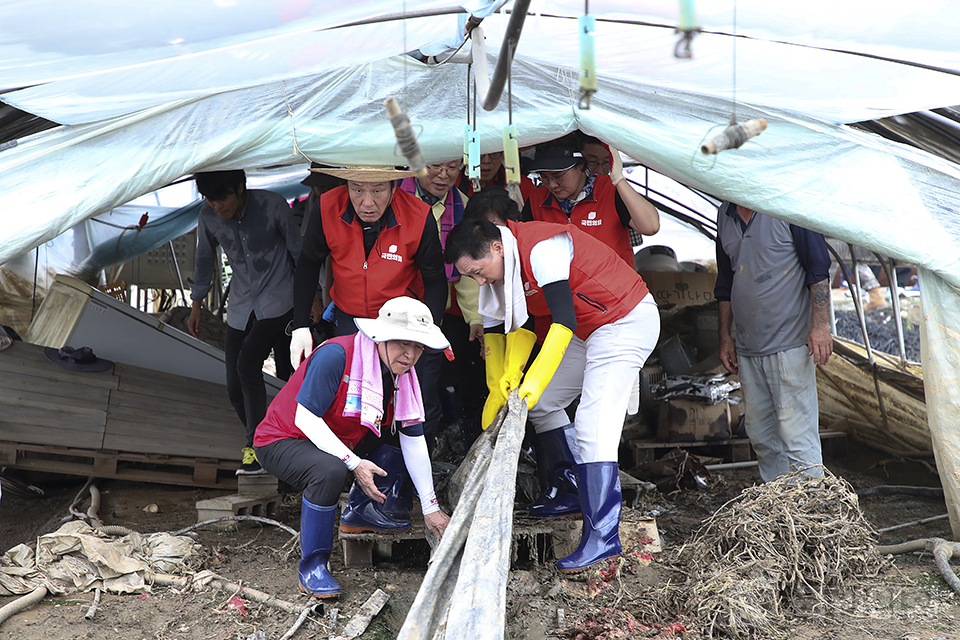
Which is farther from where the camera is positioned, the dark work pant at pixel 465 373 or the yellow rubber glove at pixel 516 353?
the dark work pant at pixel 465 373

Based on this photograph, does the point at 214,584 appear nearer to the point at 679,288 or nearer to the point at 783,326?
the point at 783,326

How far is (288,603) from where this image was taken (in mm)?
3049

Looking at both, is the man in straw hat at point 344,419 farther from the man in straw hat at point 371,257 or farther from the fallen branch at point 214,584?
the man in straw hat at point 371,257

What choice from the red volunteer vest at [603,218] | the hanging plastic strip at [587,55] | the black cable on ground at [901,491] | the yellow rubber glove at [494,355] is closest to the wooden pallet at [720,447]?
the black cable on ground at [901,491]

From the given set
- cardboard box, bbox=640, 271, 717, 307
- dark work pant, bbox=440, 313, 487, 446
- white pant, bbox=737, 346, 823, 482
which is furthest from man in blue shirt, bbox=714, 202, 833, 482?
cardboard box, bbox=640, 271, 717, 307

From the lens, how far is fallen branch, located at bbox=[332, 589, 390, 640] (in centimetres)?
277

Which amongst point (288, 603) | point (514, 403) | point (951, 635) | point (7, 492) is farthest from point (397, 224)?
point (7, 492)

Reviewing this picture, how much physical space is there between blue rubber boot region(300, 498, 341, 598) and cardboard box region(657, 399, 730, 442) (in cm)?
300

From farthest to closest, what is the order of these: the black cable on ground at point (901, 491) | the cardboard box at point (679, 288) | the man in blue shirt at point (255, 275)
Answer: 1. the cardboard box at point (679, 288)
2. the black cable on ground at point (901, 491)
3. the man in blue shirt at point (255, 275)

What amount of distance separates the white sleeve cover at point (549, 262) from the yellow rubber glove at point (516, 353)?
0.35 m

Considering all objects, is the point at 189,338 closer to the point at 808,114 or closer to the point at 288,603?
the point at 288,603

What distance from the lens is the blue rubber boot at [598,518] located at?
122 inches

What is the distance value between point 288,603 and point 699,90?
2.77m

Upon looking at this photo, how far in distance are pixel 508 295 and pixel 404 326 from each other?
469 millimetres
